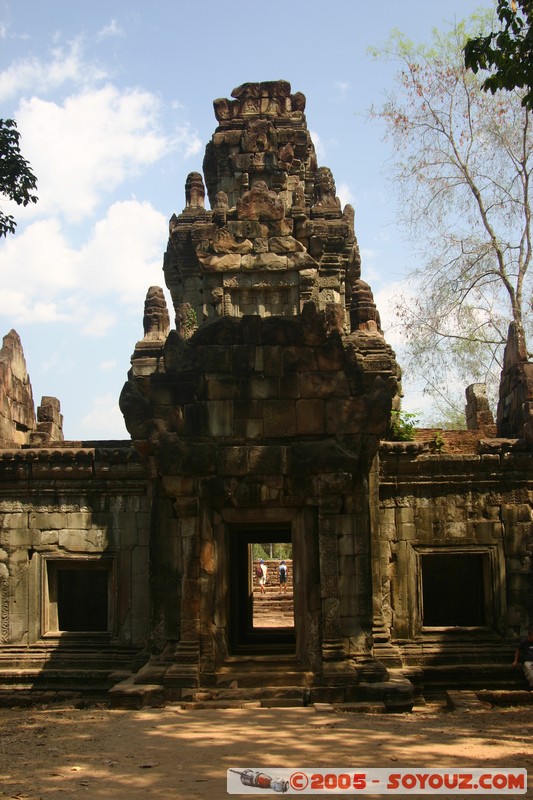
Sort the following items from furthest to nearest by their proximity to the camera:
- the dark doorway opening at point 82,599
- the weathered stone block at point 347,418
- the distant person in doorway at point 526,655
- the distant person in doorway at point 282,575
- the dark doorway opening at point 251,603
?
the distant person in doorway at point 282,575 → the dark doorway opening at point 82,599 → the dark doorway opening at point 251,603 → the distant person in doorway at point 526,655 → the weathered stone block at point 347,418

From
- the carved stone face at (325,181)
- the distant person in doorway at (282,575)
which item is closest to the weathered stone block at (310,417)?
the carved stone face at (325,181)

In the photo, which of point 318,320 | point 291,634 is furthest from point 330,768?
point 291,634

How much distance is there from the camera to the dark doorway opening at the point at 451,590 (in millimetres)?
13445

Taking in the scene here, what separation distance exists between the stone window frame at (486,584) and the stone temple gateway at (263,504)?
0.03 meters

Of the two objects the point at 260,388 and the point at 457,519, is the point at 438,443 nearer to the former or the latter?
the point at 457,519

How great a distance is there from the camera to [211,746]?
7.95 metres

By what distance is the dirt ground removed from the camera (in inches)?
270

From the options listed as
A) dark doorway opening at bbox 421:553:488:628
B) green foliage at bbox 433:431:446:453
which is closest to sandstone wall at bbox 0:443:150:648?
dark doorway opening at bbox 421:553:488:628

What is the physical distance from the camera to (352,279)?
749 inches

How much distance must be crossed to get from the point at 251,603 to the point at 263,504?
700cm

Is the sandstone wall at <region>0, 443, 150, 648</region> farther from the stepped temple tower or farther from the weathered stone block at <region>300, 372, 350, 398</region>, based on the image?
the weathered stone block at <region>300, 372, 350, 398</region>

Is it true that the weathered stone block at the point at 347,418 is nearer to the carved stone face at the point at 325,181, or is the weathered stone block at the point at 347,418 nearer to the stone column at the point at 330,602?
the stone column at the point at 330,602

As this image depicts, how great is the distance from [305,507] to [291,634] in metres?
5.31

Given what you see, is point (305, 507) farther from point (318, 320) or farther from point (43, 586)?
point (43, 586)
